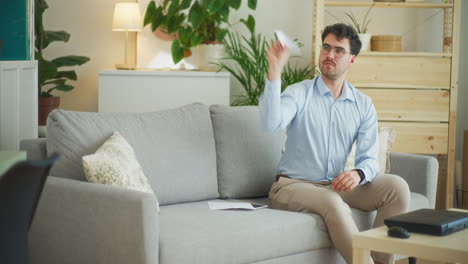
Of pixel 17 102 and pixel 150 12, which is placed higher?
pixel 150 12

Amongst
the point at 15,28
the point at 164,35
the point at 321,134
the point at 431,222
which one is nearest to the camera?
the point at 431,222

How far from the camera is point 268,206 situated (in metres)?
3.61

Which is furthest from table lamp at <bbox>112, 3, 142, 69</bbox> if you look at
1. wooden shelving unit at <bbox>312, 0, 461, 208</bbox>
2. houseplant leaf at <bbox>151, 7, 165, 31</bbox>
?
wooden shelving unit at <bbox>312, 0, 461, 208</bbox>

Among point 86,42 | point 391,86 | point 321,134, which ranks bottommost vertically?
point 321,134

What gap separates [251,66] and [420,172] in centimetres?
173

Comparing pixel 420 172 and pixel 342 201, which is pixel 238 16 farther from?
pixel 342 201

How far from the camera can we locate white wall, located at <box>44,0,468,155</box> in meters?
5.95

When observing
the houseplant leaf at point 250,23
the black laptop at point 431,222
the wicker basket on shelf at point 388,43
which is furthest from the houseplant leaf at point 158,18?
the black laptop at point 431,222

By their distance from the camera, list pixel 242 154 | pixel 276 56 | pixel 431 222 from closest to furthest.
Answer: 1. pixel 431 222
2. pixel 276 56
3. pixel 242 154

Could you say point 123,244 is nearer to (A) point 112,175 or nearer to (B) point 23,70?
(A) point 112,175

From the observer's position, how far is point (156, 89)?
5.52 m

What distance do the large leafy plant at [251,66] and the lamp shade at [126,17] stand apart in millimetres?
712

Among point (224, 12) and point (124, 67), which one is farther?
point (124, 67)

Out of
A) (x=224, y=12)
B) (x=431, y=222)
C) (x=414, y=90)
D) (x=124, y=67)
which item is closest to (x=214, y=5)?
(x=224, y=12)
